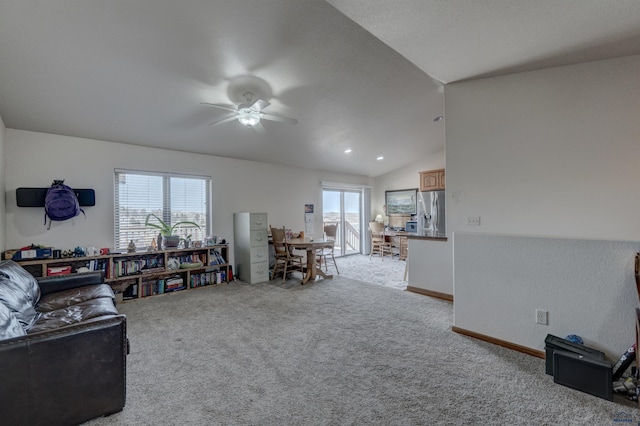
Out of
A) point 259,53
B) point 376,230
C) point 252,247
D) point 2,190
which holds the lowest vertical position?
point 252,247

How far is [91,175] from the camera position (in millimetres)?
3906

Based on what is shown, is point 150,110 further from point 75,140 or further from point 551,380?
point 551,380

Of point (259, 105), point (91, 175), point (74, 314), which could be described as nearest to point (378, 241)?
point (259, 105)

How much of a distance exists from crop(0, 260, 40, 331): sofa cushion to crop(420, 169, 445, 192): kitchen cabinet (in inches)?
263

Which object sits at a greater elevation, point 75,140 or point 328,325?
point 75,140

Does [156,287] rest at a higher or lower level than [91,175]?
lower

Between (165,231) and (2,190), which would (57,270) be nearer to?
(2,190)

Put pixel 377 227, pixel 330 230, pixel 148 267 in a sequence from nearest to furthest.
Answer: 1. pixel 148 267
2. pixel 330 230
3. pixel 377 227

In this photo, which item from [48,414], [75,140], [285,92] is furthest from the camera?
[75,140]

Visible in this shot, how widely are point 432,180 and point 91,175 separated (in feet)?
21.4

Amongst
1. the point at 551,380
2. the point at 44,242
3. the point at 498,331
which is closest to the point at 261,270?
the point at 44,242

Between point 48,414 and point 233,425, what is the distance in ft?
3.48

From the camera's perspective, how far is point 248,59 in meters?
2.75

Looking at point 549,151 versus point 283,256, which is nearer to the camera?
point 549,151
